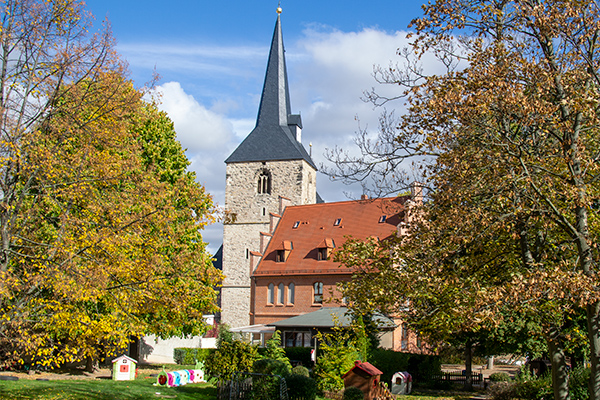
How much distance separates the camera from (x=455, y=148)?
8.58m

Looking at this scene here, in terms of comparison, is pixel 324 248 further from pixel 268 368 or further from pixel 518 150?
pixel 518 150

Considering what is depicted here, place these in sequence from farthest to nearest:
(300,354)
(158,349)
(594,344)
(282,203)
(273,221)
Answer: (282,203) → (273,221) → (158,349) → (300,354) → (594,344)

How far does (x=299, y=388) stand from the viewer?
48.1 ft

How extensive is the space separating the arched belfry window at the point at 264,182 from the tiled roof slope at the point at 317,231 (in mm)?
6674

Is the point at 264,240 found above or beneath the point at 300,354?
above

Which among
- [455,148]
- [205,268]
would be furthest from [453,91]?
[205,268]

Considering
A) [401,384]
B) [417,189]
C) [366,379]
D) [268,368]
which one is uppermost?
[417,189]

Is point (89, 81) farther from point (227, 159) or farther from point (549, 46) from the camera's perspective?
point (227, 159)

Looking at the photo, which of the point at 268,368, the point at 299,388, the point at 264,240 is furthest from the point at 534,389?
the point at 264,240

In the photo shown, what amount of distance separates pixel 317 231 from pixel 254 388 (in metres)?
25.9

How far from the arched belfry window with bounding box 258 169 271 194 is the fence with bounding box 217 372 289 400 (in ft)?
113

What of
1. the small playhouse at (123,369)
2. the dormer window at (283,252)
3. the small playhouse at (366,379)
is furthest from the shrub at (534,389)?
the dormer window at (283,252)

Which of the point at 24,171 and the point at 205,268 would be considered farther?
the point at 205,268

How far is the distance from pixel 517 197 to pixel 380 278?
10.3 ft
